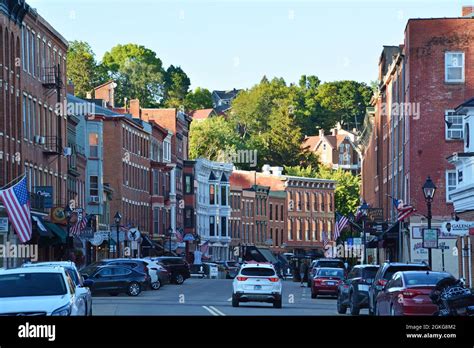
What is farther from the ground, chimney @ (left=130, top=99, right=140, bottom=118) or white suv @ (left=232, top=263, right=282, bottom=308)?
chimney @ (left=130, top=99, right=140, bottom=118)

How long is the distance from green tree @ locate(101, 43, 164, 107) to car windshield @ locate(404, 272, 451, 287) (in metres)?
123

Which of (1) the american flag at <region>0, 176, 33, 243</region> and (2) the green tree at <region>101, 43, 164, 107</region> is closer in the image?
(1) the american flag at <region>0, 176, 33, 243</region>

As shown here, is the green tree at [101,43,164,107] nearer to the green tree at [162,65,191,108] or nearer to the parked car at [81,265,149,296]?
the green tree at [162,65,191,108]

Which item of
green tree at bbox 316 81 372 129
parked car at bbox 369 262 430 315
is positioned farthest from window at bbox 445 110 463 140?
green tree at bbox 316 81 372 129

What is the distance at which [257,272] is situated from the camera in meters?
45.4

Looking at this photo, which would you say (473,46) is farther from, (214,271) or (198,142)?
(198,142)

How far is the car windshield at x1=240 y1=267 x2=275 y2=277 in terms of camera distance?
149ft

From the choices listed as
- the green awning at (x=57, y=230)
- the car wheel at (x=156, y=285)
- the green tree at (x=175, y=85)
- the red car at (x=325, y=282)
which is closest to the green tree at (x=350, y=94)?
the green tree at (x=175, y=85)

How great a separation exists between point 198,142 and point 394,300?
131 m

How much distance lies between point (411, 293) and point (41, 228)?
1634 inches

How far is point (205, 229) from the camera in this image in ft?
463

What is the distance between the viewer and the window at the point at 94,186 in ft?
324

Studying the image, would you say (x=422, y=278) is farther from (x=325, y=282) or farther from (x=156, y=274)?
(x=156, y=274)
